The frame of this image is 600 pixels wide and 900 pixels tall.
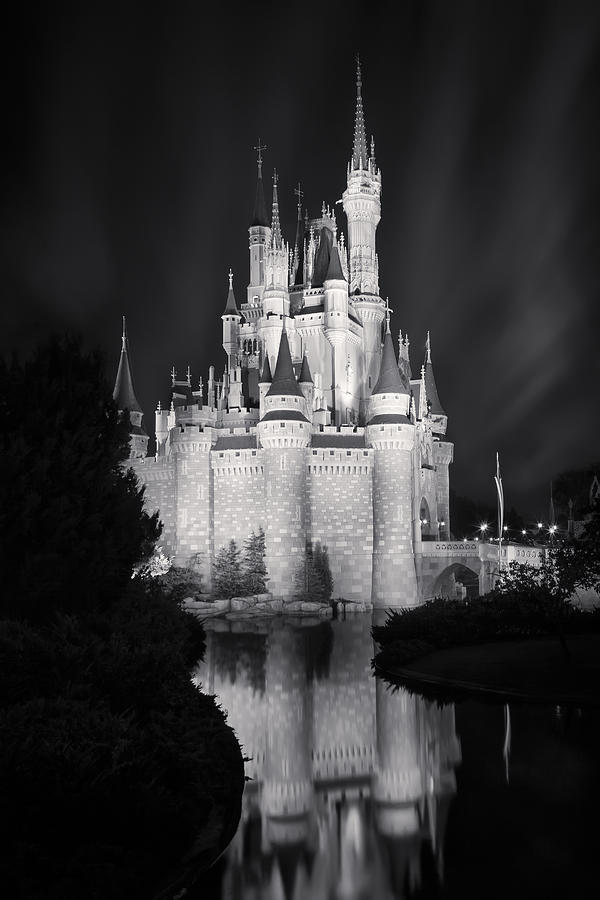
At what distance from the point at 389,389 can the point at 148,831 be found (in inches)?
1798

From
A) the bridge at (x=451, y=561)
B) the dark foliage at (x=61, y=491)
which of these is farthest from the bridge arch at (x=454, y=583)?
the dark foliage at (x=61, y=491)

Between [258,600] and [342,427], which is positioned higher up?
[342,427]

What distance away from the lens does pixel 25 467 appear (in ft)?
49.0

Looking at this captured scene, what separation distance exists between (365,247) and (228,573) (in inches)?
1082

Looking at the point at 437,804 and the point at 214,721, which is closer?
the point at 437,804

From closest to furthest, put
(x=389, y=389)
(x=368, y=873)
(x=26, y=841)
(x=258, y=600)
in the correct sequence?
(x=26, y=841)
(x=368, y=873)
(x=258, y=600)
(x=389, y=389)

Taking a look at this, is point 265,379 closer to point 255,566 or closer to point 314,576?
point 255,566

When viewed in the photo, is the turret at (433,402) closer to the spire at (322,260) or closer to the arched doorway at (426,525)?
the arched doorway at (426,525)

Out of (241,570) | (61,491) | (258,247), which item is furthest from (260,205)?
(61,491)

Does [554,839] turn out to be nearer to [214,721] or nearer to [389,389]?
[214,721]

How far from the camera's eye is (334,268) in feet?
201

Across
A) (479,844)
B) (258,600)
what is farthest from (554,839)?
(258,600)

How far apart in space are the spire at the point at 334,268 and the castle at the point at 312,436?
10 centimetres

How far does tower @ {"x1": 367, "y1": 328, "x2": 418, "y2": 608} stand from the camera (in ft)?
168
